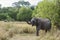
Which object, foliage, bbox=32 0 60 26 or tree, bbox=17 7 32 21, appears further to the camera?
tree, bbox=17 7 32 21

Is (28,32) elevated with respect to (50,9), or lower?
lower

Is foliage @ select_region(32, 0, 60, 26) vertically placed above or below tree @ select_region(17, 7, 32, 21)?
A: above

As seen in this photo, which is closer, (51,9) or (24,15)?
(51,9)

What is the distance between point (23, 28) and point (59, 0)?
3.66 metres

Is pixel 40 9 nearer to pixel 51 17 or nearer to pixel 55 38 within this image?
pixel 51 17

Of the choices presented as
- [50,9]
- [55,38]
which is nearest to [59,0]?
[50,9]

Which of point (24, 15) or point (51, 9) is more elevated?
point (51, 9)

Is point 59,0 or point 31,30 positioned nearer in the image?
point 31,30

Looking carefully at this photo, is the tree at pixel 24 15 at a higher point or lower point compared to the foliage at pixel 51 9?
lower

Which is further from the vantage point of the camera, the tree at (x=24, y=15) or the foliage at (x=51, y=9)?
the tree at (x=24, y=15)

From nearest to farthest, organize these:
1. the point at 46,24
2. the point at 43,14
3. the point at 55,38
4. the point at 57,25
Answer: the point at 55,38 → the point at 46,24 → the point at 57,25 → the point at 43,14

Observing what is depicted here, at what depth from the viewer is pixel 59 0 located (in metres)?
17.7

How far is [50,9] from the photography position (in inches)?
693

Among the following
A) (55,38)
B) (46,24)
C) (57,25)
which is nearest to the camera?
(55,38)
